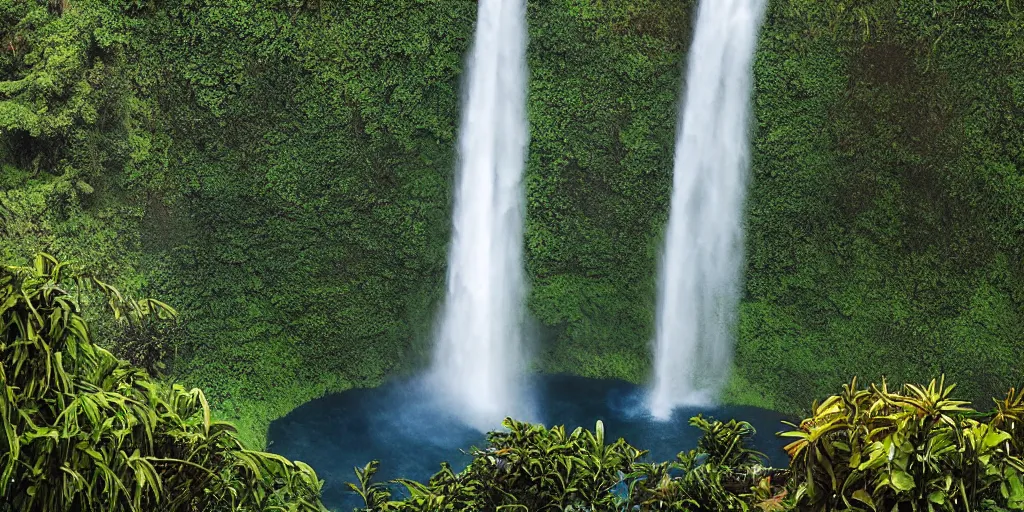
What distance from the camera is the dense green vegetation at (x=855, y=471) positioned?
10.1ft

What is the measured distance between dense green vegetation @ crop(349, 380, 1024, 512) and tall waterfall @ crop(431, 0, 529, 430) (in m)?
13.8

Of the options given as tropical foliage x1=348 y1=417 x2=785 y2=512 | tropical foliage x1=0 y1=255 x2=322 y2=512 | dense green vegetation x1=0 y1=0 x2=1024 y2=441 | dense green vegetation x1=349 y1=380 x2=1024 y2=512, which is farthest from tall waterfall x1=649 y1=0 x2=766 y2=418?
tropical foliage x1=0 y1=255 x2=322 y2=512

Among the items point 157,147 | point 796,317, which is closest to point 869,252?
point 796,317

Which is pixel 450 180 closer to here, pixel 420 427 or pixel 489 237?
pixel 489 237

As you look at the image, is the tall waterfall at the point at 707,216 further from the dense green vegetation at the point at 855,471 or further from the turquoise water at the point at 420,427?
the dense green vegetation at the point at 855,471

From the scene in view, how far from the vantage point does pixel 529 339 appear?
64.8ft

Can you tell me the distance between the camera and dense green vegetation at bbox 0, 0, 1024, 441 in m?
15.8

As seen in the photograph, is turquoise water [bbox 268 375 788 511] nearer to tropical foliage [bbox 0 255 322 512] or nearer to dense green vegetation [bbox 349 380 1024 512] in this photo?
dense green vegetation [bbox 349 380 1024 512]

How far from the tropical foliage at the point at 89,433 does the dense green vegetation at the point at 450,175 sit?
12.5 meters

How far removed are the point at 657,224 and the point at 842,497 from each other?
1603 centimetres

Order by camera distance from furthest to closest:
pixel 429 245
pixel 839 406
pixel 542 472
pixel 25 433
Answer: pixel 429 245, pixel 542 472, pixel 839 406, pixel 25 433

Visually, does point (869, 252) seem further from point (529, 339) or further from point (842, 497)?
point (842, 497)

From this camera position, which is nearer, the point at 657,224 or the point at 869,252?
the point at 869,252

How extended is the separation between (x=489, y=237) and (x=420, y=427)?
4.13 metres
